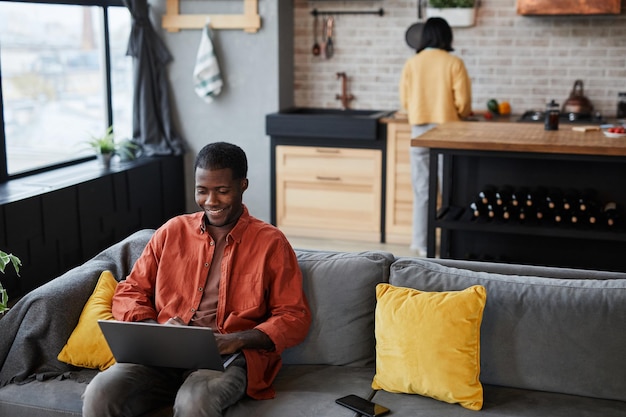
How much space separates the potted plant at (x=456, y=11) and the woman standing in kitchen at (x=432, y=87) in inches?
25.6

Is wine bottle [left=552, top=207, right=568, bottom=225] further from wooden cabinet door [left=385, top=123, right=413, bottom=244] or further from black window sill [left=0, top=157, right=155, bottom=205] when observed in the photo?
black window sill [left=0, top=157, right=155, bottom=205]

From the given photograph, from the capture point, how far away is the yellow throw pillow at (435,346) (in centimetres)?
241

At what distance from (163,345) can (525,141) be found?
2.35 metres

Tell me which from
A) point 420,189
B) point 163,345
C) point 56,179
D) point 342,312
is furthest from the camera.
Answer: point 420,189

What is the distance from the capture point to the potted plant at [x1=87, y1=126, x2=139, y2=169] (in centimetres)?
536

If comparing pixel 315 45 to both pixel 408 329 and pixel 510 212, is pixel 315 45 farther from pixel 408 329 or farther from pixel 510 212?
pixel 408 329

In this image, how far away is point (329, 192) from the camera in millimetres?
5918

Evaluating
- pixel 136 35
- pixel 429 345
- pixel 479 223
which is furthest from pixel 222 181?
pixel 136 35

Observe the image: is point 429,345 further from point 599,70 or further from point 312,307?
point 599,70

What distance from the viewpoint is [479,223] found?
13.5 ft

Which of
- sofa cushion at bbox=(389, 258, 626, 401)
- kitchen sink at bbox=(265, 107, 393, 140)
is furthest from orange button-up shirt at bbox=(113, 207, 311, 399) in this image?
kitchen sink at bbox=(265, 107, 393, 140)

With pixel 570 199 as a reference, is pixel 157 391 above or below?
below

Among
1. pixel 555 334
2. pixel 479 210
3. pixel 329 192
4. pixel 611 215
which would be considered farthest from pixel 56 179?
pixel 555 334

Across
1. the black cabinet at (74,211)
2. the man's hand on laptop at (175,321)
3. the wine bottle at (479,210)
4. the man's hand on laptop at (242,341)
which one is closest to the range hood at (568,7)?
the wine bottle at (479,210)
